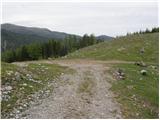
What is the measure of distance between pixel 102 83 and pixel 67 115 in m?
9.72

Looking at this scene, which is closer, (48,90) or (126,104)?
(126,104)

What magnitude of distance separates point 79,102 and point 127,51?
38.6 meters

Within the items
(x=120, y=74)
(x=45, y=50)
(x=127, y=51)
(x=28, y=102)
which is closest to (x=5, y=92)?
(x=28, y=102)

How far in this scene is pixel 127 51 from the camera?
2249 inches

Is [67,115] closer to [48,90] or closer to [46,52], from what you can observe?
[48,90]

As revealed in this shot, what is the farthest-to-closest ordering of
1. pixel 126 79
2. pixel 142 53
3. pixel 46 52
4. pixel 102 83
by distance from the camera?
1. pixel 46 52
2. pixel 142 53
3. pixel 126 79
4. pixel 102 83

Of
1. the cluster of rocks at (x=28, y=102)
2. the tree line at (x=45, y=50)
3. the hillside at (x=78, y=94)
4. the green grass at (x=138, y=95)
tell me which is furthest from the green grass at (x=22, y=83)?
the tree line at (x=45, y=50)

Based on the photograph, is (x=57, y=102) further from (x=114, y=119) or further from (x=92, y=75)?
(x=92, y=75)

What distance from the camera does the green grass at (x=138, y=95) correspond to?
63.1 feet

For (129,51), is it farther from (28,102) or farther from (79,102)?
(28,102)

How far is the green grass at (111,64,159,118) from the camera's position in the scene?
1922 centimetres

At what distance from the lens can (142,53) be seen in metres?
56.6

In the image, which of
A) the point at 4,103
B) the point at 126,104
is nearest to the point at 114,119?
the point at 126,104

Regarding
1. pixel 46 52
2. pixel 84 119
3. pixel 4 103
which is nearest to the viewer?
pixel 84 119
